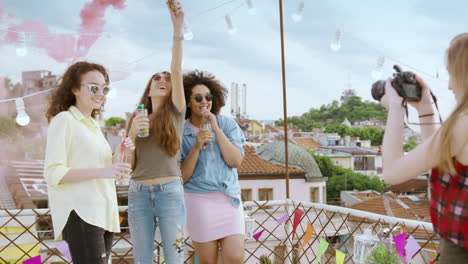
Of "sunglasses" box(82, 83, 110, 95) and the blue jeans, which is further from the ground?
"sunglasses" box(82, 83, 110, 95)

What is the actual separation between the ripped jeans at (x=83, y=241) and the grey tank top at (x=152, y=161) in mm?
325

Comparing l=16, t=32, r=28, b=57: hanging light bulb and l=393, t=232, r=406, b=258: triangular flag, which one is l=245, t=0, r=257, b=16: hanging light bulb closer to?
l=16, t=32, r=28, b=57: hanging light bulb

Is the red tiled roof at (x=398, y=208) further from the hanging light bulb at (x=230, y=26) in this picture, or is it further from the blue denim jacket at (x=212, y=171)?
the blue denim jacket at (x=212, y=171)

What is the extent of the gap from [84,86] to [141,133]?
25 centimetres

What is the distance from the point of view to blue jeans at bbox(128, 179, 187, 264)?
1624 mm

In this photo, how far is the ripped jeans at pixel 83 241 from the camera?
1.33m

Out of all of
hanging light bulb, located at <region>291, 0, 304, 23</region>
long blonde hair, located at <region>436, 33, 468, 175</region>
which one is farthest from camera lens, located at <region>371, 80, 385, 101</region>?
hanging light bulb, located at <region>291, 0, 304, 23</region>

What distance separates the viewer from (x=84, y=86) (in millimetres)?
1491

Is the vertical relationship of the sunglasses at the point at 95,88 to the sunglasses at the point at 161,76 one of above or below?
below

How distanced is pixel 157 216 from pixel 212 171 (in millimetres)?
342

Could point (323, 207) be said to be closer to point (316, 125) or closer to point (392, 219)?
point (392, 219)

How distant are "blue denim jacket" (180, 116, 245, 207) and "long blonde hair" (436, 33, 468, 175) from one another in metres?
1.08

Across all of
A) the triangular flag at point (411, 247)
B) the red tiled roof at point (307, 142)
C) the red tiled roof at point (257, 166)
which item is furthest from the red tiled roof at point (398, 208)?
the triangular flag at point (411, 247)

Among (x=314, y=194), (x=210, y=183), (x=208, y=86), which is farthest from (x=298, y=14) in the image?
(x=314, y=194)
